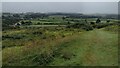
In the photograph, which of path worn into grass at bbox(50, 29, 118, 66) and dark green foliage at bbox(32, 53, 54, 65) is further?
dark green foliage at bbox(32, 53, 54, 65)

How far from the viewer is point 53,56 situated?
13203mm

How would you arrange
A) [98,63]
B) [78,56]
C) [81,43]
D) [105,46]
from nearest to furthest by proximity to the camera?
[98,63], [78,56], [105,46], [81,43]

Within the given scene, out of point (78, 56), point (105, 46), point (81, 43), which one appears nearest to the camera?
point (78, 56)

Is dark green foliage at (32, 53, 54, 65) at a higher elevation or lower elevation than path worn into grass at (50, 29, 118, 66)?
higher

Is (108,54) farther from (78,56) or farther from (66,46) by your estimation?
(66,46)

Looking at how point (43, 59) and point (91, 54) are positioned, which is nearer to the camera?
point (43, 59)

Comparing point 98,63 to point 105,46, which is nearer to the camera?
point 98,63

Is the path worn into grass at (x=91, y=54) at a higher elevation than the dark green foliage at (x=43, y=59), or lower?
lower

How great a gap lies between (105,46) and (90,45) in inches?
40.7

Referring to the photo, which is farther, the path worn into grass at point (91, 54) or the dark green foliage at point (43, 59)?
the dark green foliage at point (43, 59)

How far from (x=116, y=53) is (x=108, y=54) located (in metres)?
0.51

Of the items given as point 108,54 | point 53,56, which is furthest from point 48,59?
point 108,54

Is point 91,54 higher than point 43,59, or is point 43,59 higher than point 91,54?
point 43,59

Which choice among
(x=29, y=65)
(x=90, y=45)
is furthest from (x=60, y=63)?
(x=90, y=45)
